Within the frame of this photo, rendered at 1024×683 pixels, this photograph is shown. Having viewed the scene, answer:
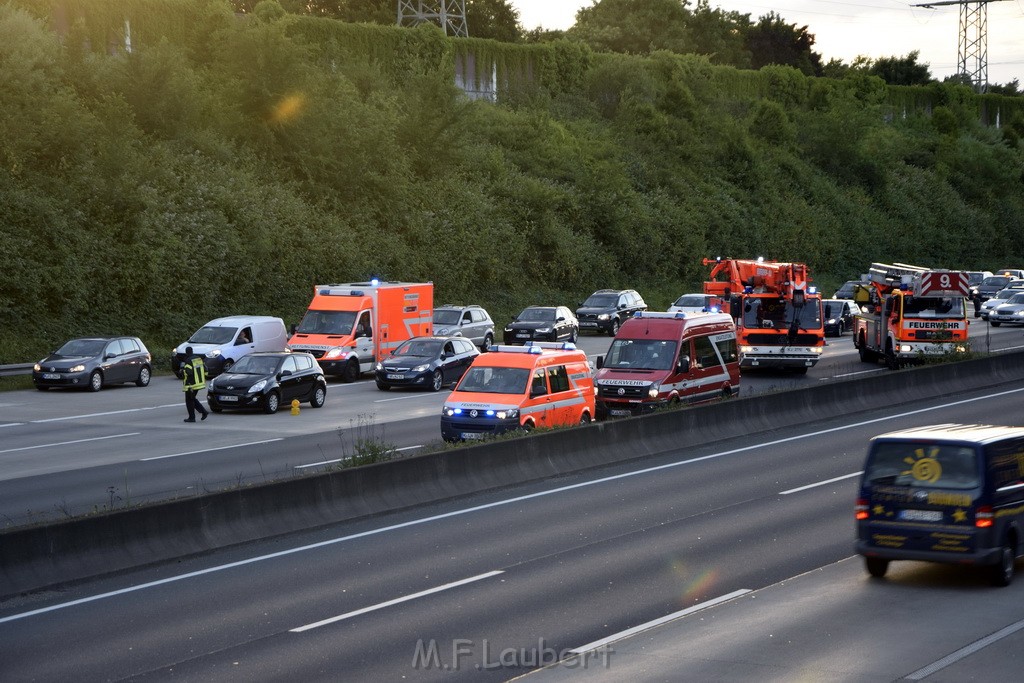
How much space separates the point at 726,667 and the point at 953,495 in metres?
4.06

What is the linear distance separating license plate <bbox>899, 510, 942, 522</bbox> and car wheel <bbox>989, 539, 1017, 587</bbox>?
2.41 feet

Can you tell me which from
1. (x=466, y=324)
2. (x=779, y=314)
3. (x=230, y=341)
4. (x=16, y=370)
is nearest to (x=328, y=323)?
(x=230, y=341)

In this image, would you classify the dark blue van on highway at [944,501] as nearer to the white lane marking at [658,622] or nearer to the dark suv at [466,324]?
the white lane marking at [658,622]

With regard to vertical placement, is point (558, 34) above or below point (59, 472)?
above

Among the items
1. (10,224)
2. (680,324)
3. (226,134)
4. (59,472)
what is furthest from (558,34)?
(59,472)

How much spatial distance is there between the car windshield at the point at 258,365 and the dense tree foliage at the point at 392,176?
991 centimetres

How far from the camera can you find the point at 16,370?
120ft

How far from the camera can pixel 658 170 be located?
7638 cm

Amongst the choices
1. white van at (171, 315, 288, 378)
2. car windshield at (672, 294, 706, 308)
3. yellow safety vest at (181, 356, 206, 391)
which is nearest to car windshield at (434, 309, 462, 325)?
white van at (171, 315, 288, 378)

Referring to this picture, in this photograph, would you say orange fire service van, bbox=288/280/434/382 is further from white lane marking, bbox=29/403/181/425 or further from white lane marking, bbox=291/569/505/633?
white lane marking, bbox=291/569/505/633

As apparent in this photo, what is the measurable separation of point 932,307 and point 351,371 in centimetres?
1748

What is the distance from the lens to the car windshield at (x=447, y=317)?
45.8 m

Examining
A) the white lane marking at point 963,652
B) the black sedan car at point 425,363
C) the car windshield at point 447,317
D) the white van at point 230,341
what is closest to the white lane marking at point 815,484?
the white lane marking at point 963,652

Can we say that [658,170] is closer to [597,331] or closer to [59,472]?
[597,331]
